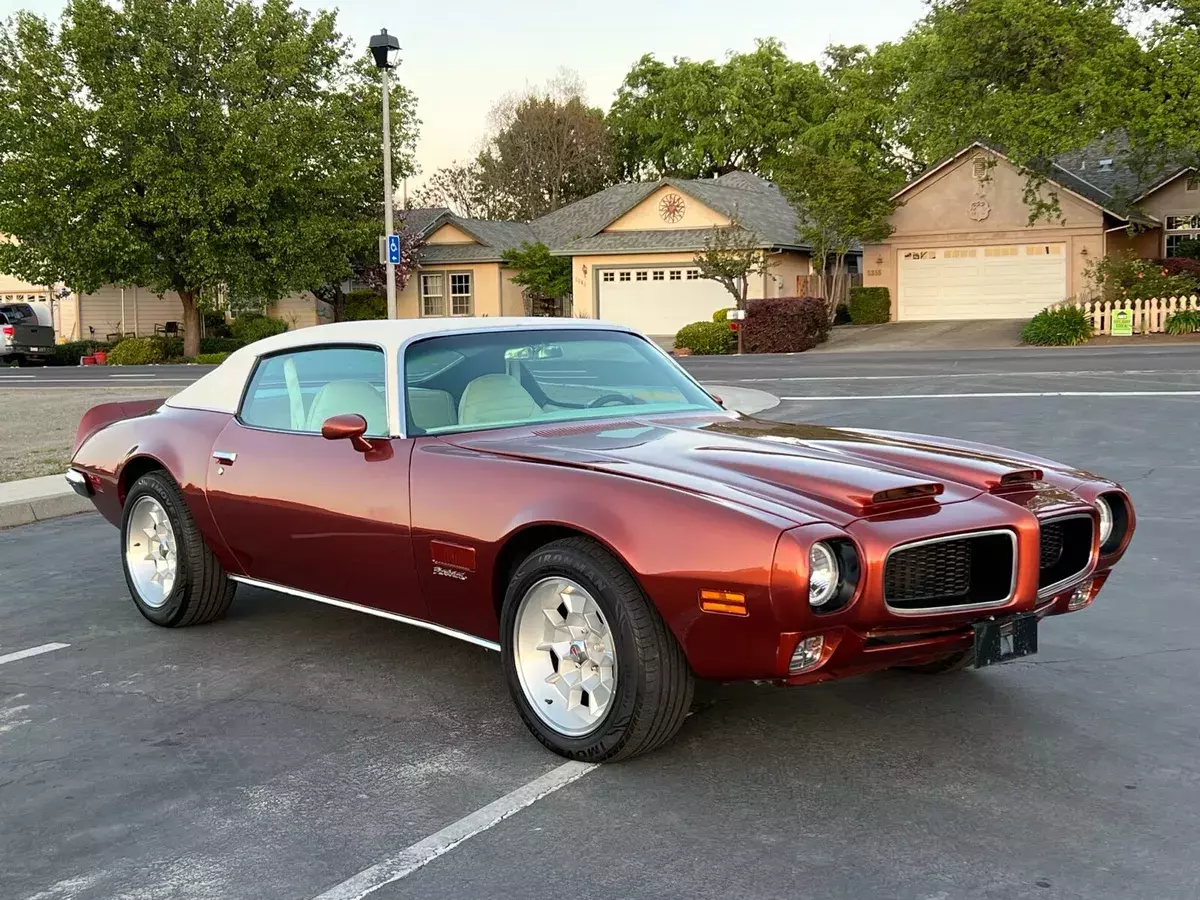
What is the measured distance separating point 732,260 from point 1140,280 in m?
11.2

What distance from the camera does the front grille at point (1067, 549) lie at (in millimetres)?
4398

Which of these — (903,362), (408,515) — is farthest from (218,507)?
(903,362)

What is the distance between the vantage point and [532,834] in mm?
3662

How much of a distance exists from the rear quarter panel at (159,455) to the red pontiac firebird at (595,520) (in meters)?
0.02

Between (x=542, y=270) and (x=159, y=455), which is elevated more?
(x=542, y=270)

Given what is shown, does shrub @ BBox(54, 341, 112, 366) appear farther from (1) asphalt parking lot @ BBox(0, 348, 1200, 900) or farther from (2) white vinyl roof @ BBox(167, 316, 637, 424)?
(2) white vinyl roof @ BBox(167, 316, 637, 424)

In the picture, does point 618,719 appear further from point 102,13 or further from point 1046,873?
point 102,13

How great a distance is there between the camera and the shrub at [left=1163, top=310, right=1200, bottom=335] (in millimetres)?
32719

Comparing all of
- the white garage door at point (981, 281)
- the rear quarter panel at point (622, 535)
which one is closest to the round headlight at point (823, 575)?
the rear quarter panel at point (622, 535)

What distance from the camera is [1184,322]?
1291 inches

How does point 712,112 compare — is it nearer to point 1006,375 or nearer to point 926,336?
point 926,336

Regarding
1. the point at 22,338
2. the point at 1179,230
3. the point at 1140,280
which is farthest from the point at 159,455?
the point at 1179,230

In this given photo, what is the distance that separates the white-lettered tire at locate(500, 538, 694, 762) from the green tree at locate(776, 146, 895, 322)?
38.0 m

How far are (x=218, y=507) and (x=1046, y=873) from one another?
3877 mm
